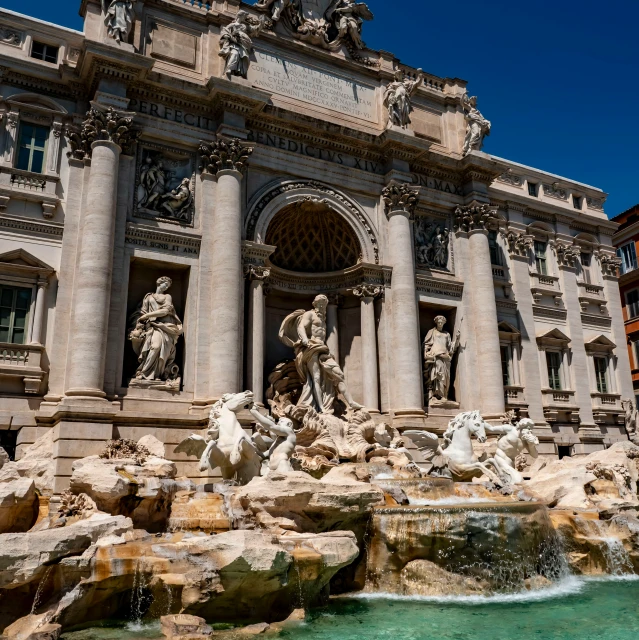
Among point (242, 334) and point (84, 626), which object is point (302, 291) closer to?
point (242, 334)

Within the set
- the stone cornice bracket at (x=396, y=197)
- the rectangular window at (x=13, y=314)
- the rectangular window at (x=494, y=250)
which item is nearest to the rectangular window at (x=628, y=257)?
the rectangular window at (x=494, y=250)

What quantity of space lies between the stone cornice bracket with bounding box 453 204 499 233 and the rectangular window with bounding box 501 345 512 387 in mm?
4844

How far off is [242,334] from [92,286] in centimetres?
447

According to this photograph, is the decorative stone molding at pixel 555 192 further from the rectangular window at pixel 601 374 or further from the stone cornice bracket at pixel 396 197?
the stone cornice bracket at pixel 396 197

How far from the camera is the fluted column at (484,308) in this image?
73.6ft

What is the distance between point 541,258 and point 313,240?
36.8 ft

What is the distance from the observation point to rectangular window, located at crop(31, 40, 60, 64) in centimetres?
1916

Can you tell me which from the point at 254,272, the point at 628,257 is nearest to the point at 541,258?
the point at 628,257

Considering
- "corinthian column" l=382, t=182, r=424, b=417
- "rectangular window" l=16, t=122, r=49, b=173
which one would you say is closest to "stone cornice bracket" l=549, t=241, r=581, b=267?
"corinthian column" l=382, t=182, r=424, b=417

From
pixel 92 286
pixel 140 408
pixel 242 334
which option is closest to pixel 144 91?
pixel 92 286

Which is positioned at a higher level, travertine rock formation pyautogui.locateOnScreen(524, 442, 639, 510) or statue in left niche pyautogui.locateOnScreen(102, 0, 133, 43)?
statue in left niche pyautogui.locateOnScreen(102, 0, 133, 43)

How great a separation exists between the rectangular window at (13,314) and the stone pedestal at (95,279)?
1323 millimetres

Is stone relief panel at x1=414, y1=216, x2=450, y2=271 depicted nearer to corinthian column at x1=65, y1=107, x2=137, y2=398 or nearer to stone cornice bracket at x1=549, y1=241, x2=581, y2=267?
stone cornice bracket at x1=549, y1=241, x2=581, y2=267

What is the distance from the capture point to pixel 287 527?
1133 centimetres
